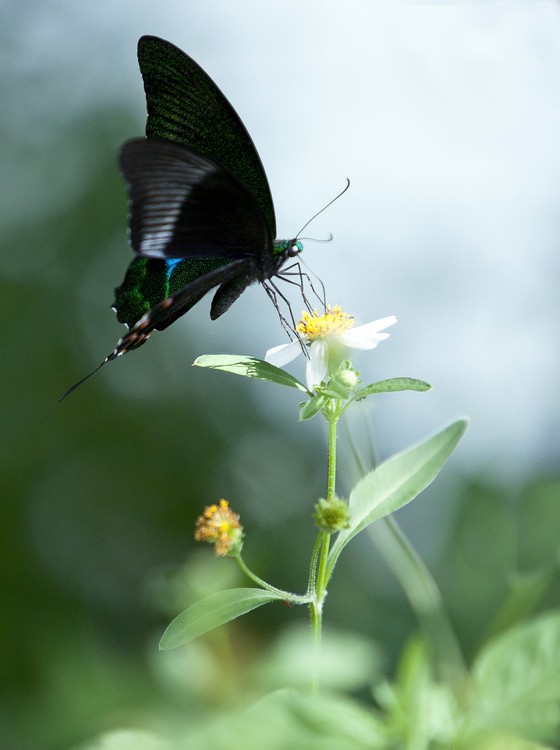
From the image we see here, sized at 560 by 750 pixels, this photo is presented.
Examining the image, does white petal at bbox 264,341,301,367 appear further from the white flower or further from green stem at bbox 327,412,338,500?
green stem at bbox 327,412,338,500

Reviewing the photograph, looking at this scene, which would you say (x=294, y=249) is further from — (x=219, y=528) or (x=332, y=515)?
(x=332, y=515)

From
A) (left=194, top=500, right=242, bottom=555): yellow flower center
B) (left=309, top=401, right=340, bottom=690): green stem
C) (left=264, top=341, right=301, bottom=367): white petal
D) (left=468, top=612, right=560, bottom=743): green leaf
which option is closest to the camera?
(left=468, top=612, right=560, bottom=743): green leaf

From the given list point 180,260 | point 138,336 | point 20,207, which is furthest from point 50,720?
point 20,207

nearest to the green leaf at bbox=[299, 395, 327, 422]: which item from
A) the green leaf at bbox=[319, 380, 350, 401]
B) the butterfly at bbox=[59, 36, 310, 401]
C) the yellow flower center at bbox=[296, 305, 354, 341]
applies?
the green leaf at bbox=[319, 380, 350, 401]

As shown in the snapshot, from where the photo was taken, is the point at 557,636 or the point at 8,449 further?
the point at 8,449

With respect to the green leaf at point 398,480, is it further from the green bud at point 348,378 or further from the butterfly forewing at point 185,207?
the butterfly forewing at point 185,207

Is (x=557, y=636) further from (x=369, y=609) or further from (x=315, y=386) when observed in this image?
(x=369, y=609)
